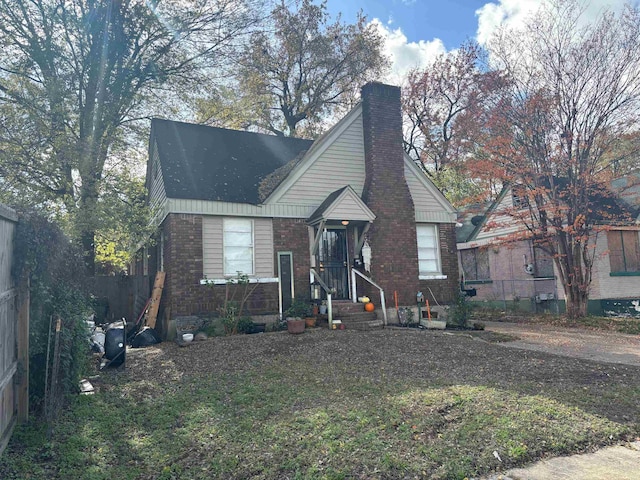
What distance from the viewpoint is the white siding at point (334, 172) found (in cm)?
1283

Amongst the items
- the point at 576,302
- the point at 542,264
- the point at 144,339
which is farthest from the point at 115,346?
the point at 542,264

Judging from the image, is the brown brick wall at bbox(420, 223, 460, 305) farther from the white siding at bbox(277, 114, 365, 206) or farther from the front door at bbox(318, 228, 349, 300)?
the white siding at bbox(277, 114, 365, 206)

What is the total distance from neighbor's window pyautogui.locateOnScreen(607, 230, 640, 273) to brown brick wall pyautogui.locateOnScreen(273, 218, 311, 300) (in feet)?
37.2

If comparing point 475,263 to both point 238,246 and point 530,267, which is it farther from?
Answer: point 238,246

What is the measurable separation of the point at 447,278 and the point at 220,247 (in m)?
7.15

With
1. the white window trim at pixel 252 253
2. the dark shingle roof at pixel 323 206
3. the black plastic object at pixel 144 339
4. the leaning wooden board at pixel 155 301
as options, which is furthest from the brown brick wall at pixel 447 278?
the black plastic object at pixel 144 339

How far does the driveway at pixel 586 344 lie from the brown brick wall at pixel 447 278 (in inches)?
110

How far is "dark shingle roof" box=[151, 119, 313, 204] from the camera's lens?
1188 centimetres

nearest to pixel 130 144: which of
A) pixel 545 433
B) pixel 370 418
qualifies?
pixel 370 418

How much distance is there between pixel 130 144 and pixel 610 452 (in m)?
17.8

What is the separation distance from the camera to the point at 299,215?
41.7ft

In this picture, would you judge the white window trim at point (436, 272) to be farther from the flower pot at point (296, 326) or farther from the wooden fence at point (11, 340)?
the wooden fence at point (11, 340)

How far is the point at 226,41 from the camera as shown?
1684 centimetres

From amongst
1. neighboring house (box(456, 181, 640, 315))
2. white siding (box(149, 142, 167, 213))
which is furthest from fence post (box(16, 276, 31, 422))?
neighboring house (box(456, 181, 640, 315))
